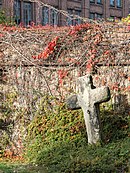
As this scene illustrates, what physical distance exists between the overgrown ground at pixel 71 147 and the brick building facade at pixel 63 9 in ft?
57.1

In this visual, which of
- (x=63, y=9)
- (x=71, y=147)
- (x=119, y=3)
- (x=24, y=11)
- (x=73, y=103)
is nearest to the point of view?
(x=71, y=147)

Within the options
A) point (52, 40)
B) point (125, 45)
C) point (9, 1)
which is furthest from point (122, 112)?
point (9, 1)

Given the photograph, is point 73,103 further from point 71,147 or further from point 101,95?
point 71,147

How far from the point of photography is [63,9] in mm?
44156

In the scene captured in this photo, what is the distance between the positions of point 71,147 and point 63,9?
33662 millimetres

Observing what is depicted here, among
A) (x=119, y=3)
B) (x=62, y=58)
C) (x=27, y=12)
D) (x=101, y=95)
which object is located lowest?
(x=101, y=95)

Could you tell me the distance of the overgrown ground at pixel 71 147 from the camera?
986 centimetres

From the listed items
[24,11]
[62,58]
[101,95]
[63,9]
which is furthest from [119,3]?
[101,95]

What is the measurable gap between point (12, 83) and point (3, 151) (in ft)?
5.87

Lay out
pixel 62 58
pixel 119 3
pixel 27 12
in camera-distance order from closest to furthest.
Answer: pixel 62 58
pixel 27 12
pixel 119 3

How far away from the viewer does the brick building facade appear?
116ft

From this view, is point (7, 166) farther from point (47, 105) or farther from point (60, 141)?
point (47, 105)

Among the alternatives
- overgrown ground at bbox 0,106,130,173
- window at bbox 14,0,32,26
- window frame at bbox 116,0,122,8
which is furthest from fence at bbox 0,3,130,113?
window frame at bbox 116,0,122,8

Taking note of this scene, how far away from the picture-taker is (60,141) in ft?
40.0
